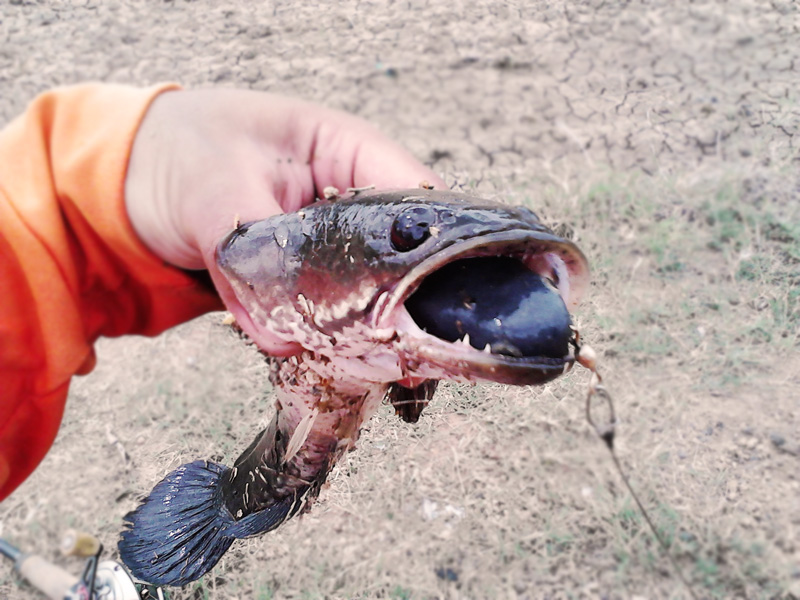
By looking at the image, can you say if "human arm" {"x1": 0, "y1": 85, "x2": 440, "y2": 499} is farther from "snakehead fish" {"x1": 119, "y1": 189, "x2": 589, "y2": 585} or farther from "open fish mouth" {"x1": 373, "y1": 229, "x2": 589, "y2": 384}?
"open fish mouth" {"x1": 373, "y1": 229, "x2": 589, "y2": 384}

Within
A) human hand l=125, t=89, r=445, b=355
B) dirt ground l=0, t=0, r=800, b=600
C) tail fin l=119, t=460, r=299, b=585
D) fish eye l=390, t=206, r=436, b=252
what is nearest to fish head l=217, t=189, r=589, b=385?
fish eye l=390, t=206, r=436, b=252

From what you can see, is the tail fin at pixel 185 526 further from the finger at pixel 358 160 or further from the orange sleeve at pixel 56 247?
the finger at pixel 358 160

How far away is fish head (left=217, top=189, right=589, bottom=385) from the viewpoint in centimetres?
71

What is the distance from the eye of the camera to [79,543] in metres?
1.31

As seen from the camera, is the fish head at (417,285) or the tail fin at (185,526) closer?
the fish head at (417,285)

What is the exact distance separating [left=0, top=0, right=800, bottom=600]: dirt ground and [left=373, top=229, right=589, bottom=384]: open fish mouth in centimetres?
47

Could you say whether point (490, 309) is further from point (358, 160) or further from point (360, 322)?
point (358, 160)

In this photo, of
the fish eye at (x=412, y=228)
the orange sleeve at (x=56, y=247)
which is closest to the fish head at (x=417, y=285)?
the fish eye at (x=412, y=228)

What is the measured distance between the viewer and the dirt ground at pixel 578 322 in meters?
1.53

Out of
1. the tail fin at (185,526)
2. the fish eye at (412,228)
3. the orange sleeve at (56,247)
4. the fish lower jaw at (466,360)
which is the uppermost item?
the fish eye at (412,228)

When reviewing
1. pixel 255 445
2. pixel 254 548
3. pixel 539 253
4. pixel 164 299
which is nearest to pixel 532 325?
pixel 539 253

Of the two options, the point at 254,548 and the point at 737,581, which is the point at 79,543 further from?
the point at 737,581

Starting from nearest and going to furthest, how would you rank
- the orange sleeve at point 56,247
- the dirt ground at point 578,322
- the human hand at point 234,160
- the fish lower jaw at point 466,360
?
the fish lower jaw at point 466,360 < the human hand at point 234,160 < the orange sleeve at point 56,247 < the dirt ground at point 578,322

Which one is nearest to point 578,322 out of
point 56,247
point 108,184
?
point 108,184
